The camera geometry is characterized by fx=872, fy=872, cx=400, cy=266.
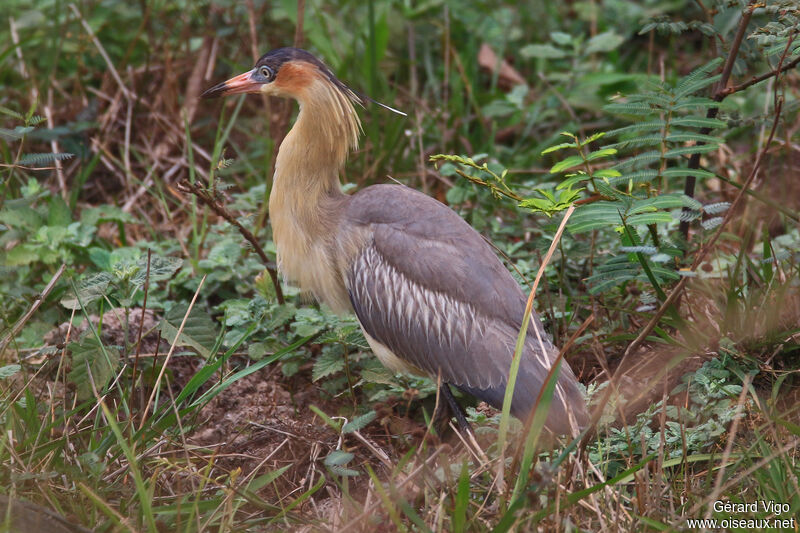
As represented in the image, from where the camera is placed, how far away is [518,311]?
11.2ft

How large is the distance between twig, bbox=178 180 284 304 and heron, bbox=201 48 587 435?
14 centimetres

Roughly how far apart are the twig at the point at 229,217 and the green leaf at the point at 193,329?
380mm

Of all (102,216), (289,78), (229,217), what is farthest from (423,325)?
(102,216)

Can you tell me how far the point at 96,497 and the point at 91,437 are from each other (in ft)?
1.72

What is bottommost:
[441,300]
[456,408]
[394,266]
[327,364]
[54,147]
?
[456,408]

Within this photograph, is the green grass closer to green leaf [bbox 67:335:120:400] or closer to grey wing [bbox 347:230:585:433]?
green leaf [bbox 67:335:120:400]

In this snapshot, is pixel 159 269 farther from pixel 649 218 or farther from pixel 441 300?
pixel 649 218

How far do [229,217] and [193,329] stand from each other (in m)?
0.49

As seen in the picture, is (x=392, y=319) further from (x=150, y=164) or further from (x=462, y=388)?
(x=150, y=164)

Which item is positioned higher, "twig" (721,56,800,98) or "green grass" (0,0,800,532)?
"twig" (721,56,800,98)

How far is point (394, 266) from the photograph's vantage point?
355cm

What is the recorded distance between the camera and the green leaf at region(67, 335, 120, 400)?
132 inches

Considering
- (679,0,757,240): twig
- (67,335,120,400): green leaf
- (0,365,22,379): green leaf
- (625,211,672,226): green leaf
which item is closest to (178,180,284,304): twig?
(67,335,120,400): green leaf

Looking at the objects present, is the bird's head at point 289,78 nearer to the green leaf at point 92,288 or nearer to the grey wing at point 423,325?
the grey wing at point 423,325
